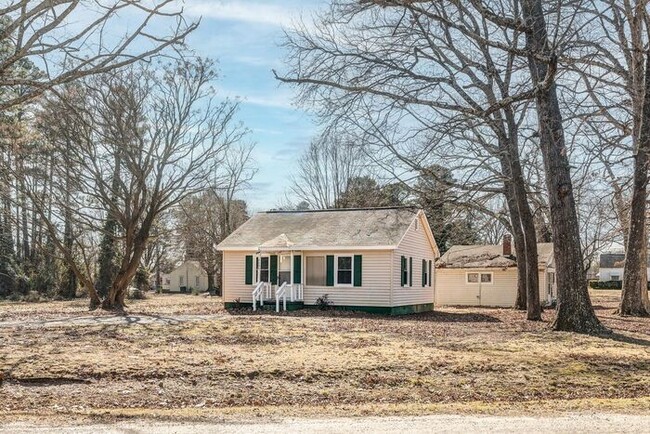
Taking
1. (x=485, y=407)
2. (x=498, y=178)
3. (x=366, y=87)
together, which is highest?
(x=366, y=87)

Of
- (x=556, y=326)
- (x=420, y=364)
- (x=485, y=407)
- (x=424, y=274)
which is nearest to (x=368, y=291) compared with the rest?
(x=424, y=274)

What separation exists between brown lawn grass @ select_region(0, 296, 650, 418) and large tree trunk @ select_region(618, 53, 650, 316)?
17.5 ft

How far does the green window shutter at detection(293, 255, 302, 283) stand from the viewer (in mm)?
24500

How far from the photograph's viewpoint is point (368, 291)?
23.7 m

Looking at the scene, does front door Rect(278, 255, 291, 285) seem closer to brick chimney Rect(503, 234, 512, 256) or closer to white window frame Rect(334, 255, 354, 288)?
white window frame Rect(334, 255, 354, 288)

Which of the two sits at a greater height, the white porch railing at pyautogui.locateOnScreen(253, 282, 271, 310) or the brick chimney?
the brick chimney

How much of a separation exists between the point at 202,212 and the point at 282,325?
29.9 m

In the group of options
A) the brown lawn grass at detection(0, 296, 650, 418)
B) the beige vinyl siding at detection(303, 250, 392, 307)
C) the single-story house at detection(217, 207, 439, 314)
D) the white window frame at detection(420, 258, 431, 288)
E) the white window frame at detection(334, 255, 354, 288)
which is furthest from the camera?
the white window frame at detection(420, 258, 431, 288)

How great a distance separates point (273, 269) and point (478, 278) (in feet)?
43.6

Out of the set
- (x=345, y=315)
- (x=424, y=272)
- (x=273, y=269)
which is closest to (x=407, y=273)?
(x=424, y=272)

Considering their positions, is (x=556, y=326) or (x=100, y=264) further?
(x=100, y=264)

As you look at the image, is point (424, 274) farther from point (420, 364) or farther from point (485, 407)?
point (485, 407)

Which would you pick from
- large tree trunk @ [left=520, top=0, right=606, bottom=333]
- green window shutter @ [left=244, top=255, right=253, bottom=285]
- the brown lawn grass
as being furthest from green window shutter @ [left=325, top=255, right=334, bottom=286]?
large tree trunk @ [left=520, top=0, right=606, bottom=333]

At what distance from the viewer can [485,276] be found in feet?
110
